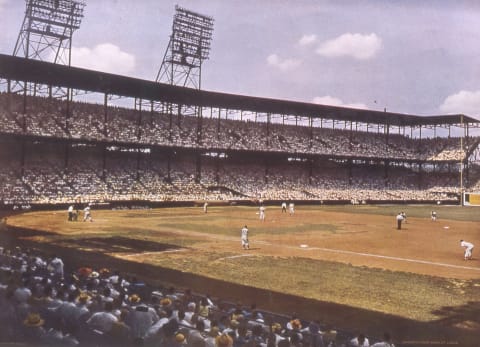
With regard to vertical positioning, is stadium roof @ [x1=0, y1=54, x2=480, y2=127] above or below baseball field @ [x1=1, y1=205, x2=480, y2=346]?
above

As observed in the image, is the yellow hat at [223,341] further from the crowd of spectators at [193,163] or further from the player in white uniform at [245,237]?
the crowd of spectators at [193,163]

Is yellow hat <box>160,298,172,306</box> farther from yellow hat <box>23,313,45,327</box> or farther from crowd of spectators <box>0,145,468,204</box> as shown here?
crowd of spectators <box>0,145,468,204</box>

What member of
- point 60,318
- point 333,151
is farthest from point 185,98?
point 60,318

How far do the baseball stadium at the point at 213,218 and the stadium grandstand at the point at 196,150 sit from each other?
29 cm

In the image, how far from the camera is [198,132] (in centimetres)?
6869

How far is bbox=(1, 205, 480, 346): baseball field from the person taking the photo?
Result: 42.7 feet

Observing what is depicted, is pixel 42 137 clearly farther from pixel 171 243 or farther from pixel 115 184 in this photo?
pixel 171 243

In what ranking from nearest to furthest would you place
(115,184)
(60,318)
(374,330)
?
(60,318), (374,330), (115,184)

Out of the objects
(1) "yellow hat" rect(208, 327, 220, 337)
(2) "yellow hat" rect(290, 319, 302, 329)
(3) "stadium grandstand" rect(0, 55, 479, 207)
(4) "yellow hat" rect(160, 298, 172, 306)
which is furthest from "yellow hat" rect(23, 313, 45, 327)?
(3) "stadium grandstand" rect(0, 55, 479, 207)

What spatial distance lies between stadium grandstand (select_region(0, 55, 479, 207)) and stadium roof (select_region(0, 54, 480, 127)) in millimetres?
164

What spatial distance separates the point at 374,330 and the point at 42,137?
46874 mm

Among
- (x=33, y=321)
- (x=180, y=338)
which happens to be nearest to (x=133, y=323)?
(x=180, y=338)

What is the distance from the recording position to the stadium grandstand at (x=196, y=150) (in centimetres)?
5128

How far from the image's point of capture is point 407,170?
302 feet
